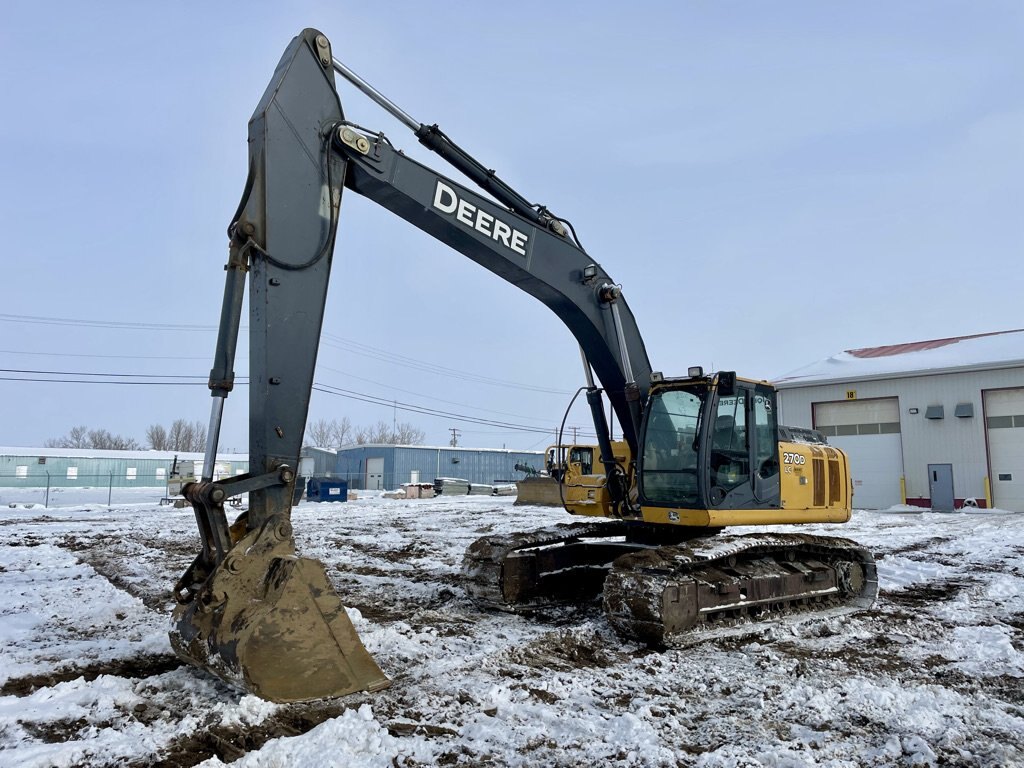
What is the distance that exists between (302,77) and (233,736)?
451 cm

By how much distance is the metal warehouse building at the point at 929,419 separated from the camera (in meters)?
24.7

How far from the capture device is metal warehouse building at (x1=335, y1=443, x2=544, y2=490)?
48719 millimetres

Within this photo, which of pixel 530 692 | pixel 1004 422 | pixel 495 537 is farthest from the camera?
pixel 1004 422

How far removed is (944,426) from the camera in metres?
25.7

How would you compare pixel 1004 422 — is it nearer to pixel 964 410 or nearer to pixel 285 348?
pixel 964 410

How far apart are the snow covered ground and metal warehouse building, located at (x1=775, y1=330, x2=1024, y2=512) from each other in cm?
1840

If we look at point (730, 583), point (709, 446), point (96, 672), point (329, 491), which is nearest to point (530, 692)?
point (730, 583)

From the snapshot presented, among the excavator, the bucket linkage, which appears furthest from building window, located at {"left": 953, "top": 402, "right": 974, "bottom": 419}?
the bucket linkage

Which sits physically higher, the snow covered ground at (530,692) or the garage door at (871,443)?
the garage door at (871,443)

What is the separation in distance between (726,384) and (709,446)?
67 centimetres

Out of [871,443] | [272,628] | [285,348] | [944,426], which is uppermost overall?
[944,426]

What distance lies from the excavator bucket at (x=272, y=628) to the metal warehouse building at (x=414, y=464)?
43.1m

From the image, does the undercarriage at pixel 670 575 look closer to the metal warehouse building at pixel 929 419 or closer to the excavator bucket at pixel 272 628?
the excavator bucket at pixel 272 628

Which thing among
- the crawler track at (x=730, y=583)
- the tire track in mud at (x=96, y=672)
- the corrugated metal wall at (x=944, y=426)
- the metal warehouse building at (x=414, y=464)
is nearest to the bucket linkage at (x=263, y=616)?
the tire track in mud at (x=96, y=672)
